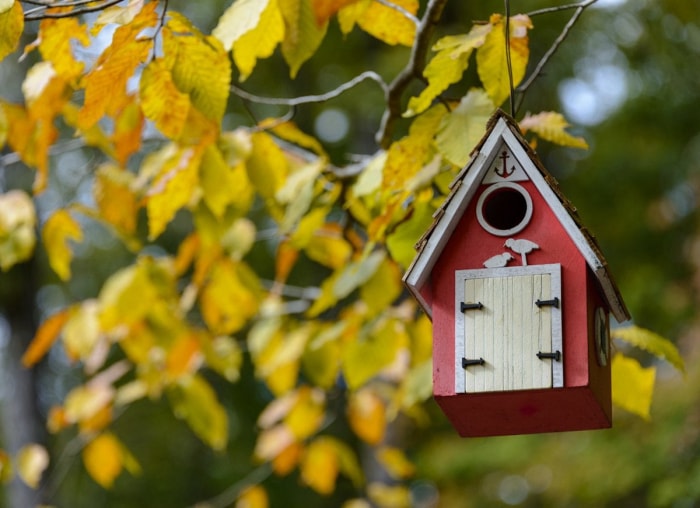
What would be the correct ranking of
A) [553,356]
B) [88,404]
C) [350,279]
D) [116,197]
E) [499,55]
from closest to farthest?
1. [553,356]
2. [499,55]
3. [350,279]
4. [116,197]
5. [88,404]

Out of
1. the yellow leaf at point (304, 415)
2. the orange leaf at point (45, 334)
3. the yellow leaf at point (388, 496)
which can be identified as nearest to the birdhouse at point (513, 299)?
the orange leaf at point (45, 334)

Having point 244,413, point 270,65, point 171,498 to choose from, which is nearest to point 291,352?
point 270,65

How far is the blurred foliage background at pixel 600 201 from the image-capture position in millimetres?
6938

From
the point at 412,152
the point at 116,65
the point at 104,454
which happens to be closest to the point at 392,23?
the point at 412,152

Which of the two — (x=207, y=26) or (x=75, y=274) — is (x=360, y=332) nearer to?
(x=207, y=26)

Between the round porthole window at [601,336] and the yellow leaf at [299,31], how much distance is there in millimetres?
861

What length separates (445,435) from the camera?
9180 mm

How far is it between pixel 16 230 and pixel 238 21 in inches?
69.1

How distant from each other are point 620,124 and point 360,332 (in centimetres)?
569

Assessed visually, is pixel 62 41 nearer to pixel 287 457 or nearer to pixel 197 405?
pixel 197 405

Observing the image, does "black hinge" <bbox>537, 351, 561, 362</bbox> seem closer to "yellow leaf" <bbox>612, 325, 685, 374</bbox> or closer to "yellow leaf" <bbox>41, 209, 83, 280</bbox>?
"yellow leaf" <bbox>612, 325, 685, 374</bbox>

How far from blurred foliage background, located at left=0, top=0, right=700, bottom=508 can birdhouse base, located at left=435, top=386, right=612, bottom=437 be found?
Answer: 3.77 meters

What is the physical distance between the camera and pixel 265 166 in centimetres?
336

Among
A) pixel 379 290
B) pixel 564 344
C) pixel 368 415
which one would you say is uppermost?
pixel 564 344
